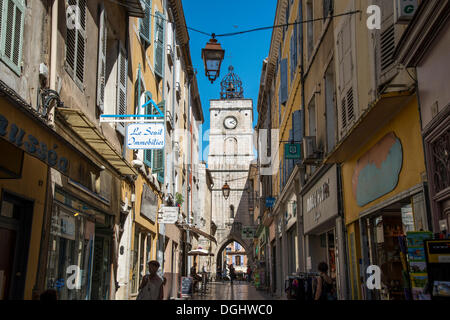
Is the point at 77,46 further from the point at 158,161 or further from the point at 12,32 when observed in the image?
the point at 158,161

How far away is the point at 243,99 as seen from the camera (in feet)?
212

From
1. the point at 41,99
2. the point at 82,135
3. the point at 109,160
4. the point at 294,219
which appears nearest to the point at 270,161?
the point at 294,219

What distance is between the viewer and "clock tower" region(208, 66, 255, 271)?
5919 cm

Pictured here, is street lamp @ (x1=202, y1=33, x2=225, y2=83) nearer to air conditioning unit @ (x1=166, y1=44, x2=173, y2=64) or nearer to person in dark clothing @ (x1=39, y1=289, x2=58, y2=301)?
person in dark clothing @ (x1=39, y1=289, x2=58, y2=301)

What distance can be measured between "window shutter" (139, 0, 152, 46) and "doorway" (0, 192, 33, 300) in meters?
8.45

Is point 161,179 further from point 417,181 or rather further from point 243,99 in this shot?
point 243,99

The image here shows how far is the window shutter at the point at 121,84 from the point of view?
1126cm

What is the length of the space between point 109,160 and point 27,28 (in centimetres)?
435

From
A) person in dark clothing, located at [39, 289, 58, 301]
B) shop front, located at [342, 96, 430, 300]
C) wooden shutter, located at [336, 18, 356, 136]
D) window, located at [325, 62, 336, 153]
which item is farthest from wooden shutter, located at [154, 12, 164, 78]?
person in dark clothing, located at [39, 289, 58, 301]

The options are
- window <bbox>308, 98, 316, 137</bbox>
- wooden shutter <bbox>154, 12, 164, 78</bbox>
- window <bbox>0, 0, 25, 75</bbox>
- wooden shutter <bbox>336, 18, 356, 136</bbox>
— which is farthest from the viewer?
wooden shutter <bbox>154, 12, 164, 78</bbox>

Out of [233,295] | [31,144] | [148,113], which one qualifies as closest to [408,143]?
[31,144]

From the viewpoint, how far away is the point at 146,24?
48.5 feet

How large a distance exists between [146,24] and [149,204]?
212 inches

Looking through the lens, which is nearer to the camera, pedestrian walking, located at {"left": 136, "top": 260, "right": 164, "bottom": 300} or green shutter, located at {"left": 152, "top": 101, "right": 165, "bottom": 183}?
pedestrian walking, located at {"left": 136, "top": 260, "right": 164, "bottom": 300}
